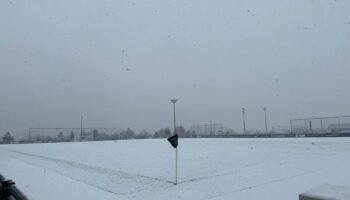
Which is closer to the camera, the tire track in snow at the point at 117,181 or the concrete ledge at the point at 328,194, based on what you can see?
the concrete ledge at the point at 328,194

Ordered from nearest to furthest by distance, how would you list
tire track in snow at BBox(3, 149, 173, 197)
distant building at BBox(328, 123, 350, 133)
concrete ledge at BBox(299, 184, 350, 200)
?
1. concrete ledge at BBox(299, 184, 350, 200)
2. tire track in snow at BBox(3, 149, 173, 197)
3. distant building at BBox(328, 123, 350, 133)

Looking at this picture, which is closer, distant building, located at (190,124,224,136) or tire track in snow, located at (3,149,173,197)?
tire track in snow, located at (3,149,173,197)

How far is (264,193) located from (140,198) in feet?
11.8

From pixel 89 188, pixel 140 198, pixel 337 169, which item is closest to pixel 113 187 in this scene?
pixel 89 188

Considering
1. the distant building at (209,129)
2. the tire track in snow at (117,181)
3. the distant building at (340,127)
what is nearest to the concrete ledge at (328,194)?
the tire track in snow at (117,181)

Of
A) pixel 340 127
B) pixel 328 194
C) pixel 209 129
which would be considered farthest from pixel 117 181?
pixel 209 129

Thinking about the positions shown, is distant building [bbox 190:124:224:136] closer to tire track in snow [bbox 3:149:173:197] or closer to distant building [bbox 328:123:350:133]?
distant building [bbox 328:123:350:133]

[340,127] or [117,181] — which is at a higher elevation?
[340,127]

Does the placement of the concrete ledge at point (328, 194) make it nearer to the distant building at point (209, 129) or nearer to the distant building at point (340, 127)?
the distant building at point (340, 127)

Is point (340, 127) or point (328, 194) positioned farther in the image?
point (340, 127)

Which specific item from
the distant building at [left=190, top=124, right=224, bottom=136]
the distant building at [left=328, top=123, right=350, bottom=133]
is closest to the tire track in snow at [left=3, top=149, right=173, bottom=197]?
the distant building at [left=328, top=123, right=350, bottom=133]

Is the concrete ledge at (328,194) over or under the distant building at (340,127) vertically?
under

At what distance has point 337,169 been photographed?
1345cm

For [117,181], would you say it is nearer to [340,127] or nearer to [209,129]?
[340,127]
